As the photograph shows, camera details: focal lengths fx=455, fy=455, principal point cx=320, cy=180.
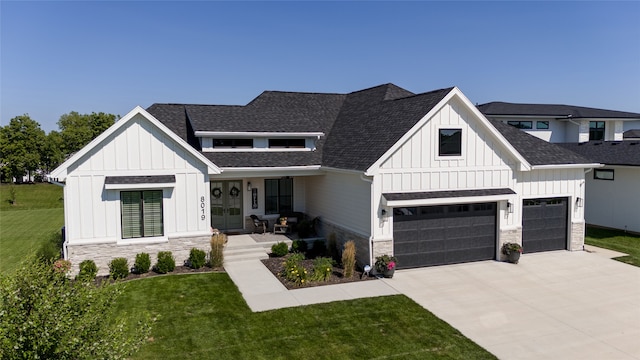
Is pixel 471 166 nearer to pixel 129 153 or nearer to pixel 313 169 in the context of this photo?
pixel 313 169

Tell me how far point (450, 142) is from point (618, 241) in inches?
402

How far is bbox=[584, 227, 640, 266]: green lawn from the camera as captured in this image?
1709 centimetres

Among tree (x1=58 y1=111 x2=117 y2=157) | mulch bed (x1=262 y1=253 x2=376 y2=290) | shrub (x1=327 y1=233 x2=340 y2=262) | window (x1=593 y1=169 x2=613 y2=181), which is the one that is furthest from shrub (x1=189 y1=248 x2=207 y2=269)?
tree (x1=58 y1=111 x2=117 y2=157)

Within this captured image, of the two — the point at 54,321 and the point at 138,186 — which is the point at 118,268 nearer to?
the point at 138,186

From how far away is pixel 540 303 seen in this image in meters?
12.4

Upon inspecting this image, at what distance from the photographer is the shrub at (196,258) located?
15.6 meters

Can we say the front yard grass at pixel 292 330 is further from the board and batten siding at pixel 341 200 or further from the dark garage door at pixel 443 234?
the board and batten siding at pixel 341 200

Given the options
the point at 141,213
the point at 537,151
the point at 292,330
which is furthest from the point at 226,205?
the point at 537,151

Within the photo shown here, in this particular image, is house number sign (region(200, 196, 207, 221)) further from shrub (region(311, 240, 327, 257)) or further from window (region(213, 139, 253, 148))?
shrub (region(311, 240, 327, 257))

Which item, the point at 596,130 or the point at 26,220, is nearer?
the point at 26,220

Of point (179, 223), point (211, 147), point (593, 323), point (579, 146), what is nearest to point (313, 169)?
point (211, 147)

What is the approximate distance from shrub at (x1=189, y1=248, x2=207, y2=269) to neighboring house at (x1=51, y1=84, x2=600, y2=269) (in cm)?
46

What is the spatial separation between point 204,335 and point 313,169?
948cm

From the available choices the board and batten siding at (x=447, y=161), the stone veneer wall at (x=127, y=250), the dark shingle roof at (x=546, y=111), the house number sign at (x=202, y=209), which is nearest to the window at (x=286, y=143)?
the house number sign at (x=202, y=209)
